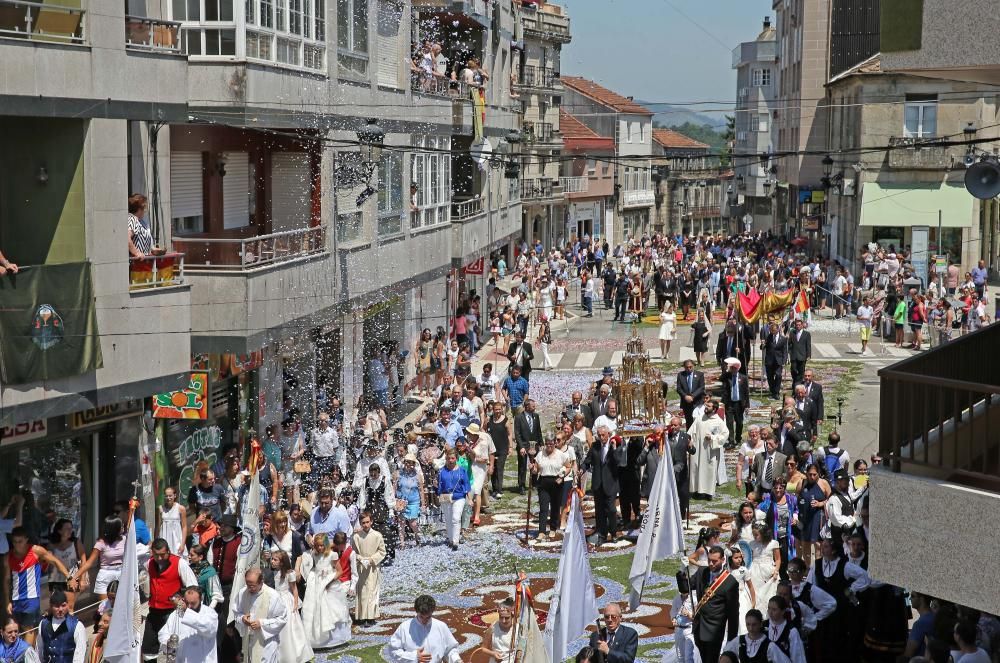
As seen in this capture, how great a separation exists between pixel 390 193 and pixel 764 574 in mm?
16029

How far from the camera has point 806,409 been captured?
22.6 metres

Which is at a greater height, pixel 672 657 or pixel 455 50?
pixel 455 50

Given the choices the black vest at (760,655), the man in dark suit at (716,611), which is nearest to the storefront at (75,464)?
the man in dark suit at (716,611)

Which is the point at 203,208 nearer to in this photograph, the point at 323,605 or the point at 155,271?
the point at 155,271

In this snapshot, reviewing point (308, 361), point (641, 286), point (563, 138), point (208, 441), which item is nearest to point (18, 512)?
Answer: point (208, 441)

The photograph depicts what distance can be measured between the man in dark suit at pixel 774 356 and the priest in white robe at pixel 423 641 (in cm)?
1711

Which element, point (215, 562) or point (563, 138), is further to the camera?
point (563, 138)

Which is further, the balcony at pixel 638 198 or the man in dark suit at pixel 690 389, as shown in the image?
the balcony at pixel 638 198

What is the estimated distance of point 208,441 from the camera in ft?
70.4

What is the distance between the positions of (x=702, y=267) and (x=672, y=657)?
1221 inches

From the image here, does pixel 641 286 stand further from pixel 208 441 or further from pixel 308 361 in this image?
pixel 208 441

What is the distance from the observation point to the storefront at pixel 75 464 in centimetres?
→ 1695

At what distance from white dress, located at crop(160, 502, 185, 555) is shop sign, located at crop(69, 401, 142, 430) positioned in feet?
6.15

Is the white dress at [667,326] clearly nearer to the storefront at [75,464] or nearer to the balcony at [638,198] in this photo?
the storefront at [75,464]
